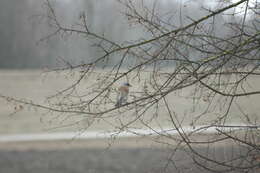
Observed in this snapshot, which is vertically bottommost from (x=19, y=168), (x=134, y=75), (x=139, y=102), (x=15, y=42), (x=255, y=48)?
(x=19, y=168)

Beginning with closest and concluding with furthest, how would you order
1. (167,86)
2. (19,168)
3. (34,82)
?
(167,86)
(19,168)
(34,82)

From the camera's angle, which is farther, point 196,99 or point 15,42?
point 15,42

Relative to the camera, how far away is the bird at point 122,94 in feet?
5.40

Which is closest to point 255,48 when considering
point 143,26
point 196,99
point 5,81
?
point 196,99

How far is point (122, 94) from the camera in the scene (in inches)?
65.6

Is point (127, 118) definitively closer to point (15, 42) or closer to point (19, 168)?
point (19, 168)

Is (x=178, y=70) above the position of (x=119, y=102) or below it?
above

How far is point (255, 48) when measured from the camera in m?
Answer: 1.62

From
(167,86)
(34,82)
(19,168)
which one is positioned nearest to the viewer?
(167,86)

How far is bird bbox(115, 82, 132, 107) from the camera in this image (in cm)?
164

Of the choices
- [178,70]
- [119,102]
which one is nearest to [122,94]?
[119,102]

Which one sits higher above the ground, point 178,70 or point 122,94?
point 178,70

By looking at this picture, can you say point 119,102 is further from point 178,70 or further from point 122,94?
point 178,70

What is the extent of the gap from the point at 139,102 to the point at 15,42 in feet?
17.2
